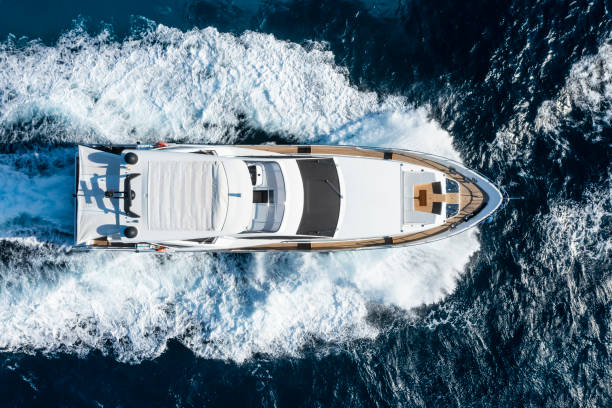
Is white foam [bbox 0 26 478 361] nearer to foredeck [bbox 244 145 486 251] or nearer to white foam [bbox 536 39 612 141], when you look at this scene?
foredeck [bbox 244 145 486 251]

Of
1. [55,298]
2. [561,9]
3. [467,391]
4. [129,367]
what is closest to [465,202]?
[467,391]

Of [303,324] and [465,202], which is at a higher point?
[465,202]

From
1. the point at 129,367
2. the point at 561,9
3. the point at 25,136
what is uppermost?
the point at 561,9

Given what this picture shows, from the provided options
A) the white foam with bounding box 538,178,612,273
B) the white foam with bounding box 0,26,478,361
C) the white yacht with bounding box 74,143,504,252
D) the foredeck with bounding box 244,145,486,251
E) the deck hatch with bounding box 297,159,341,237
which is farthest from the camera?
the white foam with bounding box 538,178,612,273

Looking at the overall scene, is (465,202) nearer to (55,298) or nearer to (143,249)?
(143,249)

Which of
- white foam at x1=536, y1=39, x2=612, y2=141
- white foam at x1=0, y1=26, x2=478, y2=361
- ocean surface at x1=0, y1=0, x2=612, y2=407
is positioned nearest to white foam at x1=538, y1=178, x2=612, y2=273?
ocean surface at x1=0, y1=0, x2=612, y2=407

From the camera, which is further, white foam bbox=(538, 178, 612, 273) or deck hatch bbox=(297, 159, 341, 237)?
white foam bbox=(538, 178, 612, 273)

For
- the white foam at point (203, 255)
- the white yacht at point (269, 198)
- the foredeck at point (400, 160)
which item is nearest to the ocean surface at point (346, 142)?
the white foam at point (203, 255)
